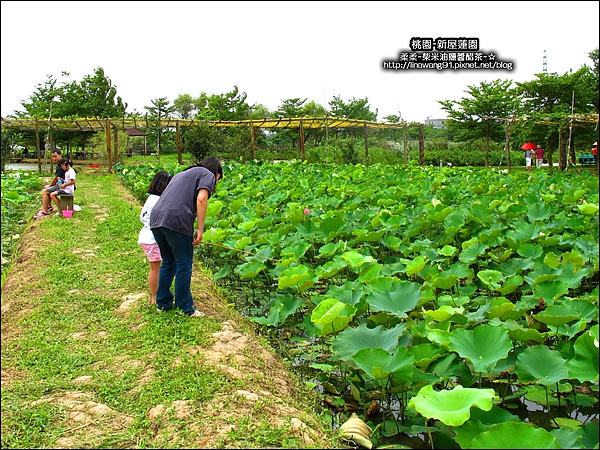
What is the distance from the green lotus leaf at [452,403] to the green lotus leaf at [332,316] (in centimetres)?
69

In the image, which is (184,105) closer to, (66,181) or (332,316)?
(66,181)

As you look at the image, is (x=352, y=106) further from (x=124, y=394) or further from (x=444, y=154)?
(x=124, y=394)

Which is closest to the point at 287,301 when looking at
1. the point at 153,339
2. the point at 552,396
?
the point at 153,339

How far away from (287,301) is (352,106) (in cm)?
3290

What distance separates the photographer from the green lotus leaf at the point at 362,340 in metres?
2.41

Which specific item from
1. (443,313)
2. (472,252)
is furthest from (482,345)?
(472,252)

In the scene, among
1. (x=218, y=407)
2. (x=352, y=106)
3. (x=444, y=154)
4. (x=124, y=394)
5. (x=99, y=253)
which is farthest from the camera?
(x=352, y=106)

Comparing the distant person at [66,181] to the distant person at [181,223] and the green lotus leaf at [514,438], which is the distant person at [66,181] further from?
the green lotus leaf at [514,438]

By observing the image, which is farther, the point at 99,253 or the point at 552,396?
the point at 99,253

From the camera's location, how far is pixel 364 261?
347cm

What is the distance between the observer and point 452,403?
1934mm

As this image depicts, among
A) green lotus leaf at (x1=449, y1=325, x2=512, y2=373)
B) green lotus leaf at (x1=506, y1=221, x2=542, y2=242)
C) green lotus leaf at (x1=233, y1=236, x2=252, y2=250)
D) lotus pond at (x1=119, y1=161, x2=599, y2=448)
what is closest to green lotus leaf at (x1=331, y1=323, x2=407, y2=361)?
lotus pond at (x1=119, y1=161, x2=599, y2=448)

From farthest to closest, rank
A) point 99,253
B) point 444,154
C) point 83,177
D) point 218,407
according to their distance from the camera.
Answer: point 444,154
point 83,177
point 99,253
point 218,407

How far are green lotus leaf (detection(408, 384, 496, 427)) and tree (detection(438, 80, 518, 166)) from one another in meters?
24.2
